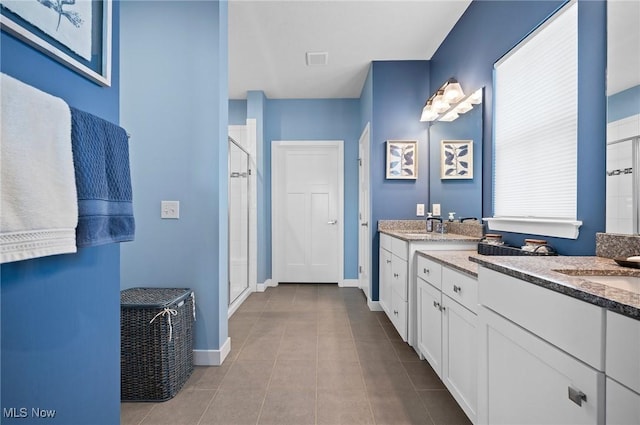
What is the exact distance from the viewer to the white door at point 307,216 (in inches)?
180

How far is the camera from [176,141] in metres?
2.16

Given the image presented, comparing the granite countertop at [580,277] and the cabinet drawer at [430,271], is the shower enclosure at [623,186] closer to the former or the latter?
the granite countertop at [580,277]

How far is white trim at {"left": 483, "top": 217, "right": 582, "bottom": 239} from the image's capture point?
1474 millimetres

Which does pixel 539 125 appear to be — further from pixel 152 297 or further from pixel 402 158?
pixel 152 297

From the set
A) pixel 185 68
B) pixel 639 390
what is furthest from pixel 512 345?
pixel 185 68

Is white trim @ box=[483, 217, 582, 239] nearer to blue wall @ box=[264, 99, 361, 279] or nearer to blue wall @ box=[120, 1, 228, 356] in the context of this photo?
blue wall @ box=[120, 1, 228, 356]

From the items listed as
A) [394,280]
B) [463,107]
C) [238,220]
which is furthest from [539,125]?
[238,220]

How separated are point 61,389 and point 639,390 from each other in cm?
137

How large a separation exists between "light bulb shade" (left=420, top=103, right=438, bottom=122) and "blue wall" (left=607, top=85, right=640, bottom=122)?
179cm

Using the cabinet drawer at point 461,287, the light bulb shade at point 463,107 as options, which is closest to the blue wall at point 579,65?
the light bulb shade at point 463,107

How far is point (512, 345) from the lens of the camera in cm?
100

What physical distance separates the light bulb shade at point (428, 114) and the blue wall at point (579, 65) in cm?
37

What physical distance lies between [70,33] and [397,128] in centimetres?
301

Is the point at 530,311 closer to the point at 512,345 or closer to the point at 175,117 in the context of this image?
the point at 512,345
